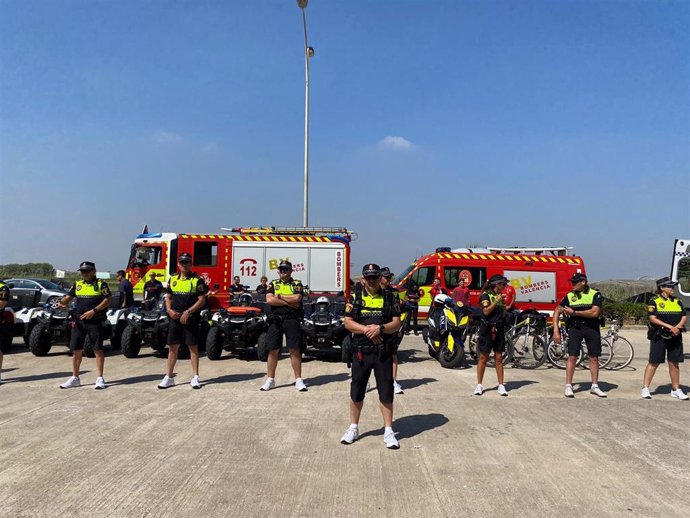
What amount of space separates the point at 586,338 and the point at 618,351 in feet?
9.61

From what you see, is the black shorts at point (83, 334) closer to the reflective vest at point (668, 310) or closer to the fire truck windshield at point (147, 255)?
the reflective vest at point (668, 310)

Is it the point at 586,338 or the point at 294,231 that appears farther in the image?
the point at 294,231

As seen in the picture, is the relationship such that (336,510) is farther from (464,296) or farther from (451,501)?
(464,296)

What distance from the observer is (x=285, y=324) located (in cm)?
732

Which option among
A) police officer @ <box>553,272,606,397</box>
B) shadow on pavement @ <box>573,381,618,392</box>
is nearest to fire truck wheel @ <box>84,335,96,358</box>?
police officer @ <box>553,272,606,397</box>

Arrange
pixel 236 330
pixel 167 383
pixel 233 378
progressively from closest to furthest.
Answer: pixel 167 383 → pixel 233 378 → pixel 236 330

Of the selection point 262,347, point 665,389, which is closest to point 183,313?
point 262,347

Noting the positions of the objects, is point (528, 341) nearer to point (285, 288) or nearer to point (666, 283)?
point (666, 283)

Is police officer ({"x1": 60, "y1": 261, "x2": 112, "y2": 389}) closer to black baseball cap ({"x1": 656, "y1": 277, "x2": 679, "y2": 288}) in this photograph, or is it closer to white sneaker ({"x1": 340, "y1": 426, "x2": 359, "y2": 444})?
white sneaker ({"x1": 340, "y1": 426, "x2": 359, "y2": 444})

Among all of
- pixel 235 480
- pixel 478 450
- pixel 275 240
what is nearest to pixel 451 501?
pixel 478 450

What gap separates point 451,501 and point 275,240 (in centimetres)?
1312

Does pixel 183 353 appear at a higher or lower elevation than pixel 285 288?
lower

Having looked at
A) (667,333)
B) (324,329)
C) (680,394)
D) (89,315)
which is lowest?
(680,394)

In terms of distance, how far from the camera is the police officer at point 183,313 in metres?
7.21
